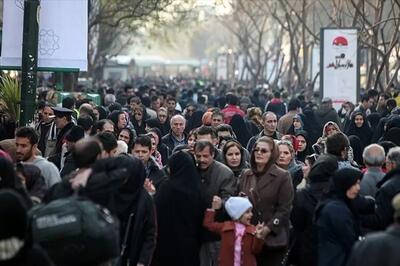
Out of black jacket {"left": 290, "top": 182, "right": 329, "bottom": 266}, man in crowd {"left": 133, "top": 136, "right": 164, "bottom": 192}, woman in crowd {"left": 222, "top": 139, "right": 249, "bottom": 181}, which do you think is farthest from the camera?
woman in crowd {"left": 222, "top": 139, "right": 249, "bottom": 181}

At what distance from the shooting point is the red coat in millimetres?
9828

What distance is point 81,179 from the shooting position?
7.94 m

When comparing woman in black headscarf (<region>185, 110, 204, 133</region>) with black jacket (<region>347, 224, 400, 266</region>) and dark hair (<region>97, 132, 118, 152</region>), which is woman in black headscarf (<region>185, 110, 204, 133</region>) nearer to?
dark hair (<region>97, 132, 118, 152</region>)

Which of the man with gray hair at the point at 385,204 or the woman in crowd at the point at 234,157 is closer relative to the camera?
the man with gray hair at the point at 385,204

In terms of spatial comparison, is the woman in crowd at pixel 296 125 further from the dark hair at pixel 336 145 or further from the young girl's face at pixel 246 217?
the young girl's face at pixel 246 217

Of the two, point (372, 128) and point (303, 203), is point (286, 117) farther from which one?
point (303, 203)

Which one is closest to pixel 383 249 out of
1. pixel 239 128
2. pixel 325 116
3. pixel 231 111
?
pixel 239 128

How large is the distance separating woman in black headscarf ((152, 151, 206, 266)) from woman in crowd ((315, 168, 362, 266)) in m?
1.12

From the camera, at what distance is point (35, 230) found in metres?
7.27

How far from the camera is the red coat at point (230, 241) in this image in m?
9.83

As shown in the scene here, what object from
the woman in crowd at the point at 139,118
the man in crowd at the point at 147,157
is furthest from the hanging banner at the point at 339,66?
the man in crowd at the point at 147,157

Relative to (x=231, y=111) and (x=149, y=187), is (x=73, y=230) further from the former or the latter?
(x=231, y=111)

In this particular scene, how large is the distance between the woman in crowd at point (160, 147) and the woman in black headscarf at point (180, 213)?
3808 millimetres

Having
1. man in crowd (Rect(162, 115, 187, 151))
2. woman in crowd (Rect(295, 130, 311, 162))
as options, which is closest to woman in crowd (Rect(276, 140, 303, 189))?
woman in crowd (Rect(295, 130, 311, 162))
